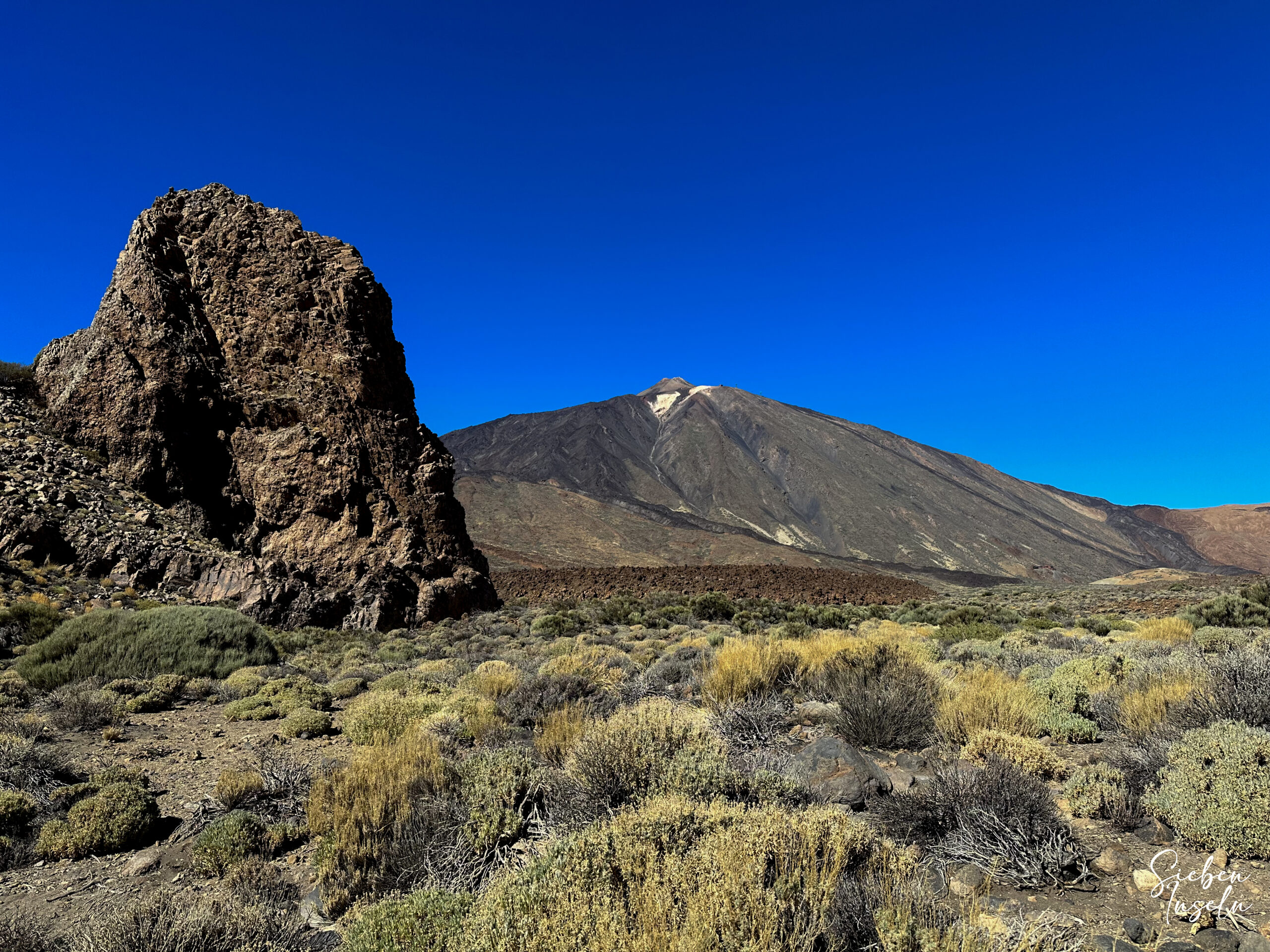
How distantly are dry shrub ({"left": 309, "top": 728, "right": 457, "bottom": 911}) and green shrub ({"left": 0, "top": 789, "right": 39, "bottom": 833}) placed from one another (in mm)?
1973

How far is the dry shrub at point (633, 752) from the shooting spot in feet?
13.4

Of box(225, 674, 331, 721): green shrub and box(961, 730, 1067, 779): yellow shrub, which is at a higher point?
box(961, 730, 1067, 779): yellow shrub

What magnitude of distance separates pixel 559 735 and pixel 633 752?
127 cm

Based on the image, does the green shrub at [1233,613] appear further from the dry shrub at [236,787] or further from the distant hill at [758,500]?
the distant hill at [758,500]

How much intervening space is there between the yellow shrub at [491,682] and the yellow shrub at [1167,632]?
10.4 metres

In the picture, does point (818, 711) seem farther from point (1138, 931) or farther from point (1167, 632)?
point (1167, 632)

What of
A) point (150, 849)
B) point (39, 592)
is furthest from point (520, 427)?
point (150, 849)

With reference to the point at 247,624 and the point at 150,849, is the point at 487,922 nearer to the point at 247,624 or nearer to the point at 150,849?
the point at 150,849

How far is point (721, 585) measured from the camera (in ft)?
103

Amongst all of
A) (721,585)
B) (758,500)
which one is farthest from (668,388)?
(721,585)

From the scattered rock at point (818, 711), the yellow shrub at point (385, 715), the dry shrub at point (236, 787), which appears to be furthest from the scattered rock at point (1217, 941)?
the dry shrub at point (236, 787)

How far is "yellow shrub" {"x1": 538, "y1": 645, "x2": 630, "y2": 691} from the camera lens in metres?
8.36

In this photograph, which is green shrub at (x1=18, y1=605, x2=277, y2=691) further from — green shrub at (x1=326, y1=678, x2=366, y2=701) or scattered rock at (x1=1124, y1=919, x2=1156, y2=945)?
scattered rock at (x1=1124, y1=919, x2=1156, y2=945)

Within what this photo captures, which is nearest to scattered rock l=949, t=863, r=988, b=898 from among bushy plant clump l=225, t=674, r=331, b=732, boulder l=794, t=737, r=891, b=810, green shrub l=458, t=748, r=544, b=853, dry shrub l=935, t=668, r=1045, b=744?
boulder l=794, t=737, r=891, b=810
